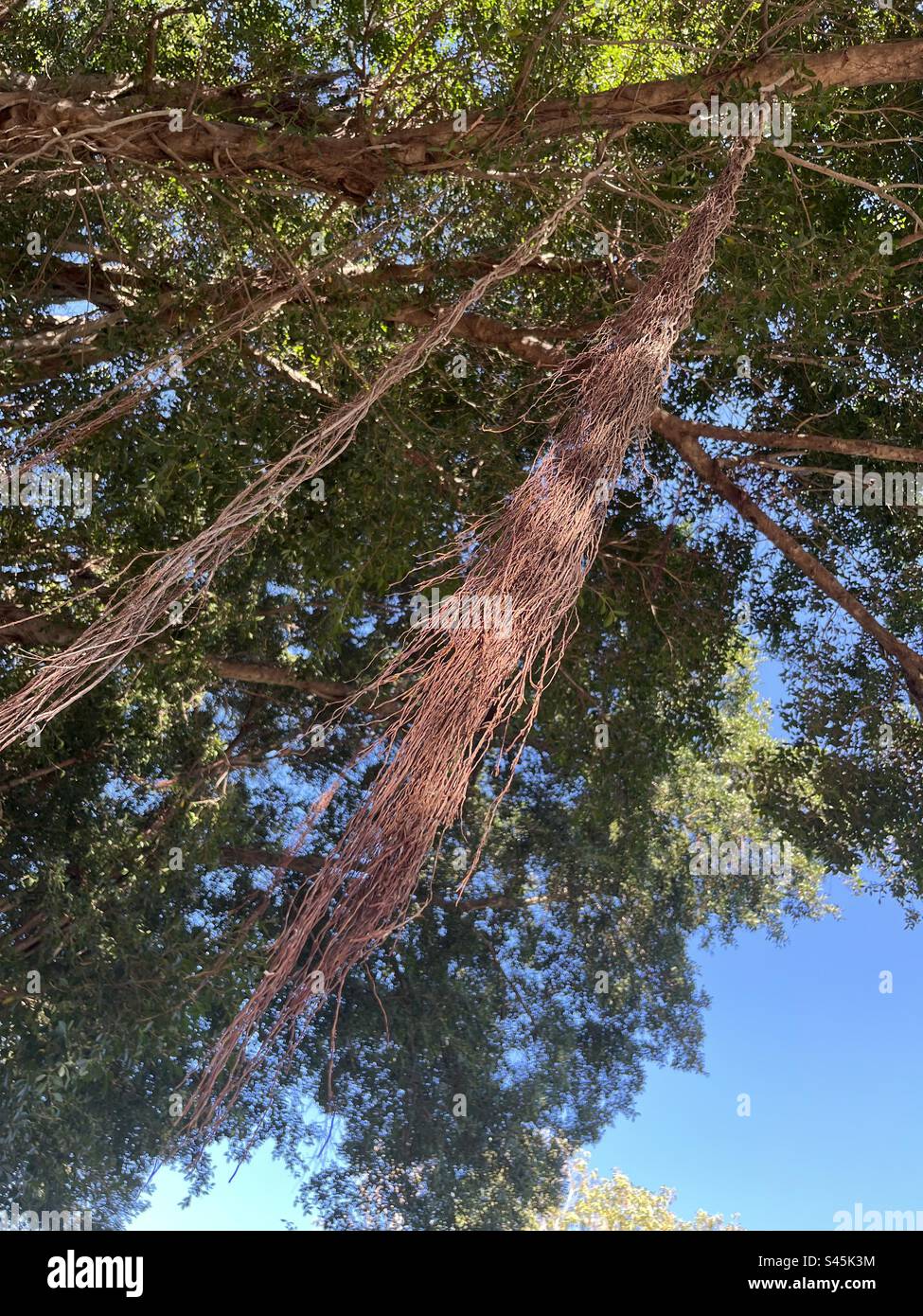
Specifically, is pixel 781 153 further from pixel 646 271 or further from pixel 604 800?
pixel 604 800

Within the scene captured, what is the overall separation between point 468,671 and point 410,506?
293cm

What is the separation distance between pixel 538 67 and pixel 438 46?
8.26 ft

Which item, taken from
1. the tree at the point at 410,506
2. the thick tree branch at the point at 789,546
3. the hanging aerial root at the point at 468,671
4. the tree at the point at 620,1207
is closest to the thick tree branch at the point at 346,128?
the tree at the point at 410,506

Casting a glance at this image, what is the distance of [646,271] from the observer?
205 inches

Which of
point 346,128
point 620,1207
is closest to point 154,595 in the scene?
point 346,128

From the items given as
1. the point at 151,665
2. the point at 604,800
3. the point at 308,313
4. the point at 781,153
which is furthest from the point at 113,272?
the point at 604,800

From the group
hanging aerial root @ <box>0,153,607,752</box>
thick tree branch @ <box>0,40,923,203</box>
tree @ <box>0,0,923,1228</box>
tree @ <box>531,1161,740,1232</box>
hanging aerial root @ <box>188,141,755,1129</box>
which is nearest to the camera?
hanging aerial root @ <box>188,141,755,1129</box>

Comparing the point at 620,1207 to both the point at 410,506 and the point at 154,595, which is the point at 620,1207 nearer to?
the point at 410,506

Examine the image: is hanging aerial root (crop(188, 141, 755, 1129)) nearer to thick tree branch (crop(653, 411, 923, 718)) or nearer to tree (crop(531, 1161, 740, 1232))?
thick tree branch (crop(653, 411, 923, 718))

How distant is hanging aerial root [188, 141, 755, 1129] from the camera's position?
2109mm

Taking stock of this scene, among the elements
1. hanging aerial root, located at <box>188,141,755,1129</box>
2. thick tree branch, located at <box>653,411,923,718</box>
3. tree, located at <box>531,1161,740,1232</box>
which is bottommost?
tree, located at <box>531,1161,740,1232</box>

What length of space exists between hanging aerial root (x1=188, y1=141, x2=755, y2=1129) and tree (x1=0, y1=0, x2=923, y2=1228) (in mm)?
723

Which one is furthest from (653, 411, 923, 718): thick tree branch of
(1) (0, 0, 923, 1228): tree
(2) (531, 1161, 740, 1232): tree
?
(2) (531, 1161, 740, 1232): tree

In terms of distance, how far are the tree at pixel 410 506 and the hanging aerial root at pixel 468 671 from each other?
723 millimetres
